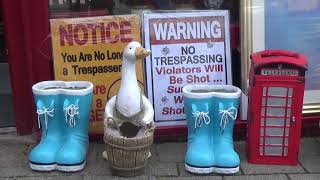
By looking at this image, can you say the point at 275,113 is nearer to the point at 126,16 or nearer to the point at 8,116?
the point at 126,16

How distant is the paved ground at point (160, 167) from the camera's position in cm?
452

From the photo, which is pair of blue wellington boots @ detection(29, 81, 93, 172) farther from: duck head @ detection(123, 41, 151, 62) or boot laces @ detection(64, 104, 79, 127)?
duck head @ detection(123, 41, 151, 62)

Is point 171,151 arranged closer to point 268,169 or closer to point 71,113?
point 268,169

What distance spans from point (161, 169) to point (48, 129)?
95 centimetres

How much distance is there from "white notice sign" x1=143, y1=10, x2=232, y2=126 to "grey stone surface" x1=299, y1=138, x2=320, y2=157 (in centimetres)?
88

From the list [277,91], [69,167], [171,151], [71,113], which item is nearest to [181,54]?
[171,151]

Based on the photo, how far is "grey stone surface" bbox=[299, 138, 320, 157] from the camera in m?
5.02

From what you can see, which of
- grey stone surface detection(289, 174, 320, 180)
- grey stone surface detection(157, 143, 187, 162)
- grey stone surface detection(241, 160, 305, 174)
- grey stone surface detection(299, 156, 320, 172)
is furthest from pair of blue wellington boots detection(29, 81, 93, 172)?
grey stone surface detection(299, 156, 320, 172)

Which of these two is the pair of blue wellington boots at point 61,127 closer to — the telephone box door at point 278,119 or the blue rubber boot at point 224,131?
the blue rubber boot at point 224,131

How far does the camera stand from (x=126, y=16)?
200 inches

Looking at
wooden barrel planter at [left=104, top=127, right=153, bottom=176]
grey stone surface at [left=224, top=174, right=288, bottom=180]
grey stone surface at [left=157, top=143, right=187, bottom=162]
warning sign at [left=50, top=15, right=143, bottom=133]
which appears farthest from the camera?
warning sign at [left=50, top=15, right=143, bottom=133]

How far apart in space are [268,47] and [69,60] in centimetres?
175

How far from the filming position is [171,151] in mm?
5070

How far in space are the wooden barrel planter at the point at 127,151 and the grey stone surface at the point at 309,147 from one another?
143cm
